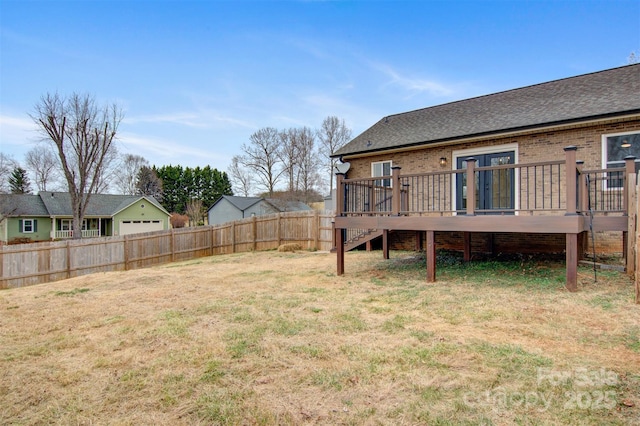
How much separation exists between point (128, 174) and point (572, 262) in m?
50.6

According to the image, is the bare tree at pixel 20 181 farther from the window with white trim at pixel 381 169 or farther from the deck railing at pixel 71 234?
the window with white trim at pixel 381 169

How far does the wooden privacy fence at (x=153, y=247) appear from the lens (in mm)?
11438

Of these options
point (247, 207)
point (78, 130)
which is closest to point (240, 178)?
point (247, 207)

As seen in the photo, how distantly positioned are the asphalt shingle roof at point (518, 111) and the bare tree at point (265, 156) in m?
24.4

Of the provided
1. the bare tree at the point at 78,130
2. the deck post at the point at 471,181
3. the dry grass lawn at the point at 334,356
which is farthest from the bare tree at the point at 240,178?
the deck post at the point at 471,181

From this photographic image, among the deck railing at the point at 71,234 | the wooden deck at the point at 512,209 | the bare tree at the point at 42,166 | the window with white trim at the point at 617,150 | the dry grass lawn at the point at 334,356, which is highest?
the bare tree at the point at 42,166

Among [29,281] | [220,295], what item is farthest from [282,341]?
[29,281]

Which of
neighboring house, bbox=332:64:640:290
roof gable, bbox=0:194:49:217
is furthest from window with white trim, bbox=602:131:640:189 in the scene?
roof gable, bbox=0:194:49:217

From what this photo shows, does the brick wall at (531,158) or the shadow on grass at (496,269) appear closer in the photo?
the shadow on grass at (496,269)

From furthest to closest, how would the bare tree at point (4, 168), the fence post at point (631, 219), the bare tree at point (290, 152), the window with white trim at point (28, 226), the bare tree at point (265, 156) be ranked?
the bare tree at point (265, 156)
the bare tree at point (290, 152)
the bare tree at point (4, 168)
the window with white trim at point (28, 226)
the fence post at point (631, 219)

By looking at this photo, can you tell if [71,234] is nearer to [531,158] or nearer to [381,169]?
[381,169]

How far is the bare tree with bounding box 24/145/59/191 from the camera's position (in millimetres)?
37938

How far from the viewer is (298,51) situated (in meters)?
15.9

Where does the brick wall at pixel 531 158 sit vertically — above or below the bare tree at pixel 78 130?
below
